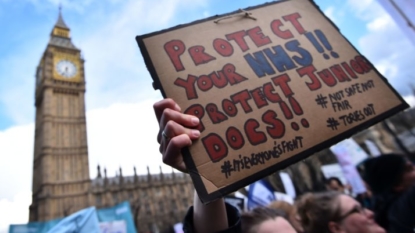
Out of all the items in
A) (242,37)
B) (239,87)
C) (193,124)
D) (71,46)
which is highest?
(71,46)

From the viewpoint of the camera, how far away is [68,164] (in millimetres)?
35156

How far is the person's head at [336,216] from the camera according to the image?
163 cm

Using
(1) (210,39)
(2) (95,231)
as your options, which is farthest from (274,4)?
(2) (95,231)

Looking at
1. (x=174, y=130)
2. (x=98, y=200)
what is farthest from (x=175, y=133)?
(x=98, y=200)

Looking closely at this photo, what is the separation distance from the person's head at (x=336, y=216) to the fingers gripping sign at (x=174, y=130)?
3.78 ft

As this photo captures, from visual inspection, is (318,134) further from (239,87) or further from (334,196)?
(334,196)

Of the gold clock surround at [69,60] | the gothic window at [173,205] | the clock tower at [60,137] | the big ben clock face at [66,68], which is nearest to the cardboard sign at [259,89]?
the clock tower at [60,137]

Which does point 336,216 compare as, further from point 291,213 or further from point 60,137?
point 60,137

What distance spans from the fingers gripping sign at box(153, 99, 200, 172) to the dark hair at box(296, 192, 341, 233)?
1.15 m

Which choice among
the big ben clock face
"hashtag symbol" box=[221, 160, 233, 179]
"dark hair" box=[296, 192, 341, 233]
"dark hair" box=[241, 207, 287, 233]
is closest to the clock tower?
the big ben clock face

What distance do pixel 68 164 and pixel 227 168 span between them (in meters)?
38.2

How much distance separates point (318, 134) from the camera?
969 mm

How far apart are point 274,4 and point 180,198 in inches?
1753

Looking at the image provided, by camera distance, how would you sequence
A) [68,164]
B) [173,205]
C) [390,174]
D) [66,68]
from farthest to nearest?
1. [173,205]
2. [66,68]
3. [68,164]
4. [390,174]
